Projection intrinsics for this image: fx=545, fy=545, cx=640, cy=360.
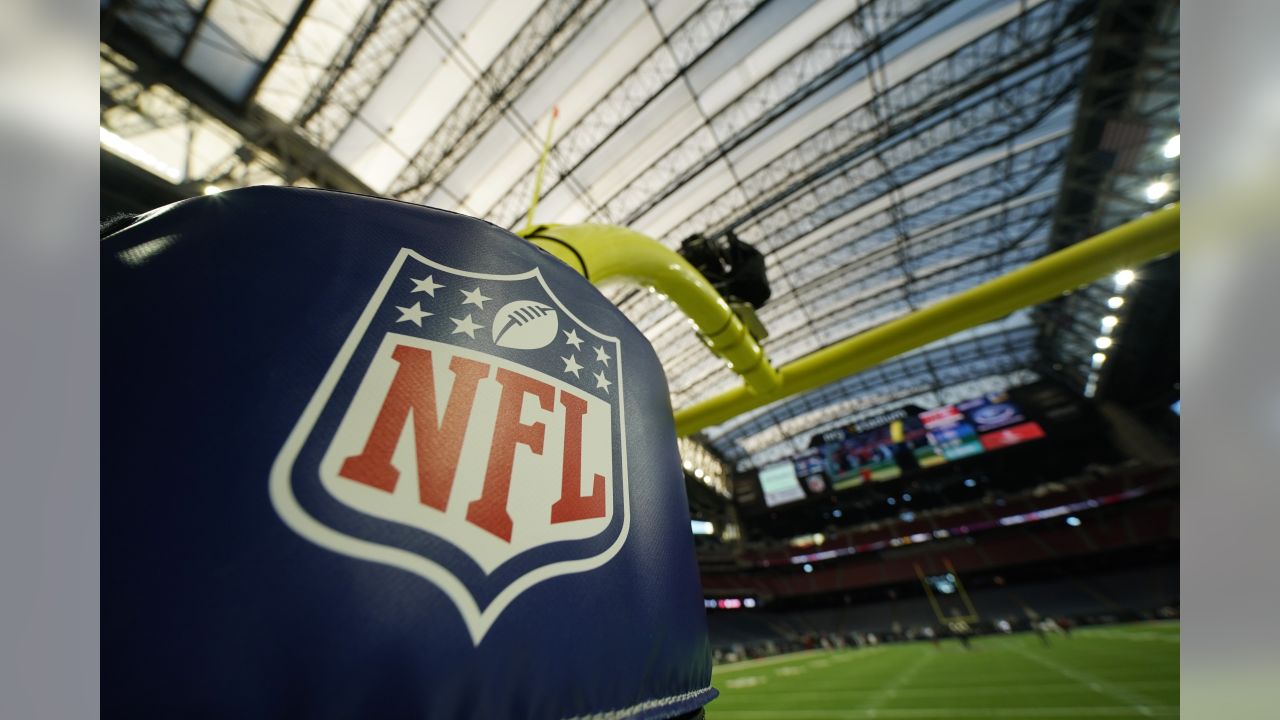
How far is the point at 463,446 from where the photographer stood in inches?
30.6

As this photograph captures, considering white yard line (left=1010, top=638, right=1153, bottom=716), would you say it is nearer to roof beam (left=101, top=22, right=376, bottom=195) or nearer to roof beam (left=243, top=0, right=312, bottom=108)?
roof beam (left=101, top=22, right=376, bottom=195)

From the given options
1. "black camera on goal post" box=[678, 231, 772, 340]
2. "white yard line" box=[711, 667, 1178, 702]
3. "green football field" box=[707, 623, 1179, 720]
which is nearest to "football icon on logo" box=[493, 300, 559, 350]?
"black camera on goal post" box=[678, 231, 772, 340]

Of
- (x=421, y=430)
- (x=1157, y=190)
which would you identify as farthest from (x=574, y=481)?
(x=1157, y=190)

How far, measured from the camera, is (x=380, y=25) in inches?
272

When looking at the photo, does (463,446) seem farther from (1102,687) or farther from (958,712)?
(1102,687)

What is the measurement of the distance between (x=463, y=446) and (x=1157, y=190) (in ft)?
50.4

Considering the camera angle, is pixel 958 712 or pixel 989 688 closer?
pixel 958 712

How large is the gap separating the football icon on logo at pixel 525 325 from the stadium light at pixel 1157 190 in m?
14.8

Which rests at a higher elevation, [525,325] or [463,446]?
[525,325]

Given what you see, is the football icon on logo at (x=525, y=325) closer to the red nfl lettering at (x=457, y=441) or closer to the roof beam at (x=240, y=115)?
the red nfl lettering at (x=457, y=441)

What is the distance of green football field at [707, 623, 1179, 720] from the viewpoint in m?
5.82

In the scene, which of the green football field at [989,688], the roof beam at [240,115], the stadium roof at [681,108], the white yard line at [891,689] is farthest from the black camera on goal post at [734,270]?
the white yard line at [891,689]

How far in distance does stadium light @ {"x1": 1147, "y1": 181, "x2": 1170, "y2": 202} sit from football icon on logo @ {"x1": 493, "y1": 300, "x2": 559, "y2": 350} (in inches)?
584
